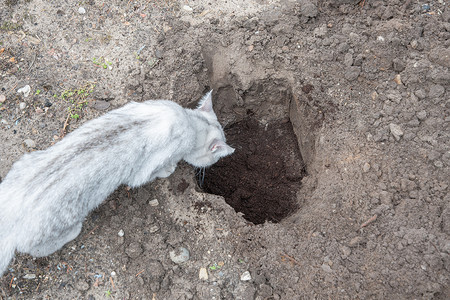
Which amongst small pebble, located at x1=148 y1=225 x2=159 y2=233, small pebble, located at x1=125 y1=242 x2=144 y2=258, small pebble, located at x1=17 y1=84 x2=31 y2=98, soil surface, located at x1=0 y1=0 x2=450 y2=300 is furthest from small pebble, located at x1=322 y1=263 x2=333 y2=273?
small pebble, located at x1=17 y1=84 x2=31 y2=98

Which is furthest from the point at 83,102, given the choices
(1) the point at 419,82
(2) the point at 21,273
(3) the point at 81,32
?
(1) the point at 419,82

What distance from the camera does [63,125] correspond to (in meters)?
4.82

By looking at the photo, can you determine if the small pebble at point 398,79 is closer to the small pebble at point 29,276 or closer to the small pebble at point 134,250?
the small pebble at point 134,250

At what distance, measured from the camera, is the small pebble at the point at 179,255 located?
4.07 meters

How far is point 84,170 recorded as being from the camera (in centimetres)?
361

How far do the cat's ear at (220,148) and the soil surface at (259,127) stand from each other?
1.62ft

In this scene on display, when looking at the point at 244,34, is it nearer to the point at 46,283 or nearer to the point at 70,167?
the point at 70,167

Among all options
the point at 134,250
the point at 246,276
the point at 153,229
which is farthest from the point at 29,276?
the point at 246,276

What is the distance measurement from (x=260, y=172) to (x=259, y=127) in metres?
0.78

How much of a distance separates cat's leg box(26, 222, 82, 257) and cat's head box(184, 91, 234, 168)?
1599 millimetres

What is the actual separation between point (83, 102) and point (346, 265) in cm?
402

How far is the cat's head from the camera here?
15.0 feet

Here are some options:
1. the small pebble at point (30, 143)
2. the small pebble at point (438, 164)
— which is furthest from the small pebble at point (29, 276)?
the small pebble at point (438, 164)

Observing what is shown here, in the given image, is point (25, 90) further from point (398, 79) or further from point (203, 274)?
point (398, 79)
